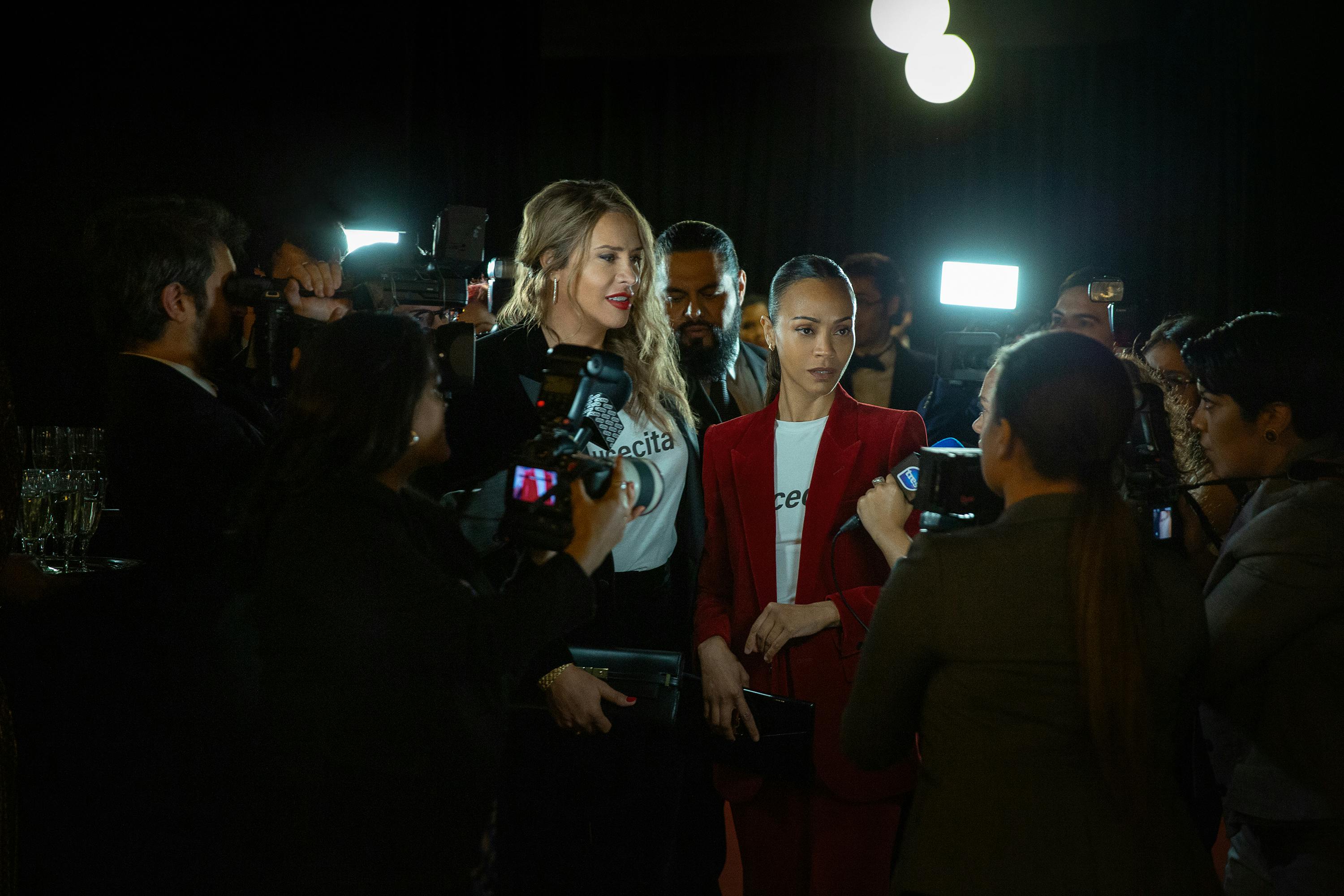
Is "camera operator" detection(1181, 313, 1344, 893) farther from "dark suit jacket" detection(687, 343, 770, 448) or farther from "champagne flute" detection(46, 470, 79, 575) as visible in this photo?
"champagne flute" detection(46, 470, 79, 575)

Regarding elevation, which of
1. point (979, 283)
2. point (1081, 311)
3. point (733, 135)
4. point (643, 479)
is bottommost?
point (643, 479)

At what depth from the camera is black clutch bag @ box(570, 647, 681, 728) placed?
161 cm

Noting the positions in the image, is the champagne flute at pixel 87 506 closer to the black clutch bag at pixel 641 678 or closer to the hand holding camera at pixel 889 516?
the black clutch bag at pixel 641 678

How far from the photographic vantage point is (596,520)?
1312mm

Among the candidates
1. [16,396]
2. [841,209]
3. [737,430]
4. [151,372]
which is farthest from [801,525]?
[841,209]

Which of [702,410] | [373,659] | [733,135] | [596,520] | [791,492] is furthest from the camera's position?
[733,135]

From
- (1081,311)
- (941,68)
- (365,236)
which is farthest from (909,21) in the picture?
(365,236)

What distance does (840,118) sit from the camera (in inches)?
232

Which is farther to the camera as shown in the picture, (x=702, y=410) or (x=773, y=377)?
(x=702, y=410)

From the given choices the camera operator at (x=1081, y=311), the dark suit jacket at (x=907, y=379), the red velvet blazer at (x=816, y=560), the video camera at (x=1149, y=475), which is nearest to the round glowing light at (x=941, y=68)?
the dark suit jacket at (x=907, y=379)

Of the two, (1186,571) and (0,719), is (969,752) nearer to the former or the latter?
(1186,571)

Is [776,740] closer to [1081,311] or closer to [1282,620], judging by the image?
[1282,620]

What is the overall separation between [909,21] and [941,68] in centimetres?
30

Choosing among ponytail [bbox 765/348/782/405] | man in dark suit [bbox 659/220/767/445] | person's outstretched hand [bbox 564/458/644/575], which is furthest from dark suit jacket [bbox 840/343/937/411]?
person's outstretched hand [bbox 564/458/644/575]
